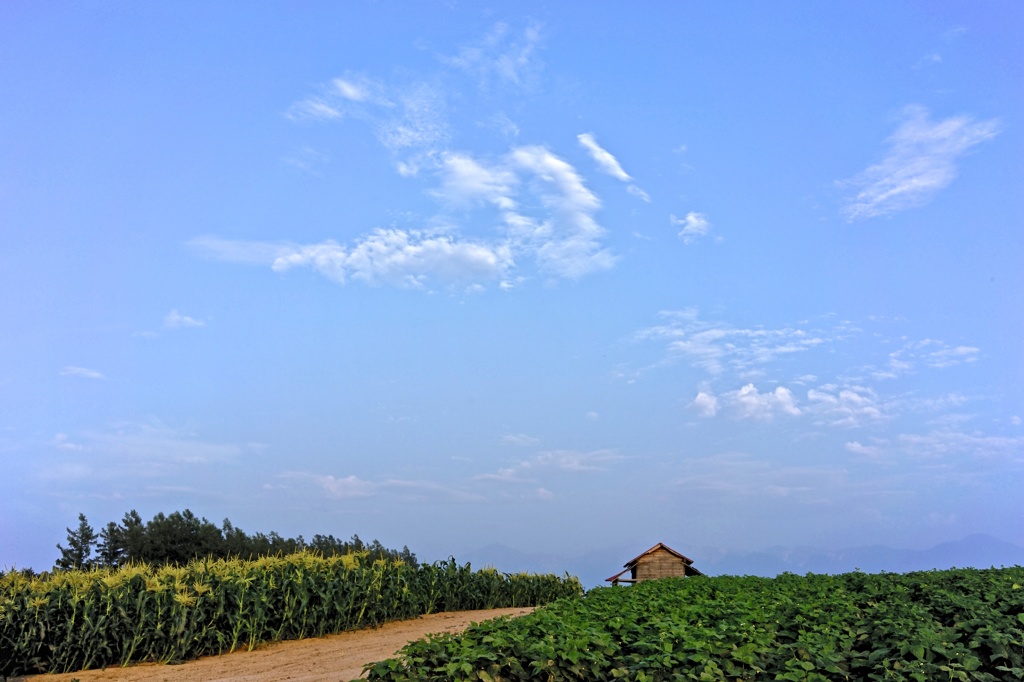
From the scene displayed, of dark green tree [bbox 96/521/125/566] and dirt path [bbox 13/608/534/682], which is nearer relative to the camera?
dirt path [bbox 13/608/534/682]

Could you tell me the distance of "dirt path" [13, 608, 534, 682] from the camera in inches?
425

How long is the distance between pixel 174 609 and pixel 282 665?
2520 millimetres

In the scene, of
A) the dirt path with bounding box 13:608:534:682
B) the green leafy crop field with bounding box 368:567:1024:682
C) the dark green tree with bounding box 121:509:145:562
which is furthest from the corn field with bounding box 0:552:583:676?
the dark green tree with bounding box 121:509:145:562

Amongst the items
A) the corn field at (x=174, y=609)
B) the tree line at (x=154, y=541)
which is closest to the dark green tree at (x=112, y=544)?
the tree line at (x=154, y=541)

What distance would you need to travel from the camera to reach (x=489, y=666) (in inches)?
224

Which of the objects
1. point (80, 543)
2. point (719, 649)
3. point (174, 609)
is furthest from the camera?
point (80, 543)

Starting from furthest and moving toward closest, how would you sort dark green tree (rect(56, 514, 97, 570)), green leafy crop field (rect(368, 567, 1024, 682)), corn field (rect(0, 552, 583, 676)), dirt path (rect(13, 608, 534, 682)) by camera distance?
dark green tree (rect(56, 514, 97, 570))
corn field (rect(0, 552, 583, 676))
dirt path (rect(13, 608, 534, 682))
green leafy crop field (rect(368, 567, 1024, 682))

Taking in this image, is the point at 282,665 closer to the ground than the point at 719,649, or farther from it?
closer to the ground

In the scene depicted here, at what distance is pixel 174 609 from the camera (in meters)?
12.9

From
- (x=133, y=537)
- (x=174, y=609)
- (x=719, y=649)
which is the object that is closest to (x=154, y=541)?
(x=133, y=537)

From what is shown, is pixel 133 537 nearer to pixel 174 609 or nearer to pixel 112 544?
pixel 112 544

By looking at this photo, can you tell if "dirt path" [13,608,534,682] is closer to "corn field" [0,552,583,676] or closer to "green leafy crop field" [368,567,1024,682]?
"corn field" [0,552,583,676]

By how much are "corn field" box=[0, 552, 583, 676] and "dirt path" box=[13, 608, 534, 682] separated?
332 millimetres

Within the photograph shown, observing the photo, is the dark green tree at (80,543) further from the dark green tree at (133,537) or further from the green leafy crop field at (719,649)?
the green leafy crop field at (719,649)
